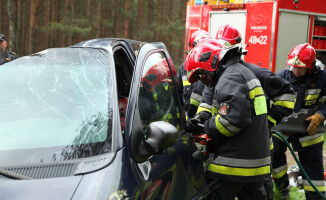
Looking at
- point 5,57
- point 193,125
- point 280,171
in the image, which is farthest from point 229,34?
point 5,57

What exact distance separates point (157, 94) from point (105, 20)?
23.3 m

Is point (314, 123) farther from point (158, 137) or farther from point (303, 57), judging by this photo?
point (158, 137)

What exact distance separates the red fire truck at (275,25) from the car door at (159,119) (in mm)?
5308

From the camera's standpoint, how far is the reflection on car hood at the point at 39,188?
1611mm

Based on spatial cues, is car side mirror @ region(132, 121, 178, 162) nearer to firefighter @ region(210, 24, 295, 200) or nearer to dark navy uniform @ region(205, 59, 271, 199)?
dark navy uniform @ region(205, 59, 271, 199)

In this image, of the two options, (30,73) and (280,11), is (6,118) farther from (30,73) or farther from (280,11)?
(280,11)

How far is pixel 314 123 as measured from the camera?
4.62 m

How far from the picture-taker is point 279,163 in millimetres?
4961

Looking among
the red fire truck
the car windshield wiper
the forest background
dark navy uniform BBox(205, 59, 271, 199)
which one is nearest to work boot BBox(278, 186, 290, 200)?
dark navy uniform BBox(205, 59, 271, 199)

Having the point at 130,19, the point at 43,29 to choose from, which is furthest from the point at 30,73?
the point at 130,19

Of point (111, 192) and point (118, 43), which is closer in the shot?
point (111, 192)

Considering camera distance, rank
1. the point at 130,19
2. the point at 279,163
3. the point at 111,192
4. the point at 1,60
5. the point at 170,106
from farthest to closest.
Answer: the point at 130,19 → the point at 1,60 → the point at 279,163 → the point at 170,106 → the point at 111,192

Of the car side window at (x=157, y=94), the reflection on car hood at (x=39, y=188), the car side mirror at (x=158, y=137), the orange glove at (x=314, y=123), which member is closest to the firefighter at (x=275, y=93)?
the car side window at (x=157, y=94)

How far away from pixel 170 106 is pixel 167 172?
0.69 metres
